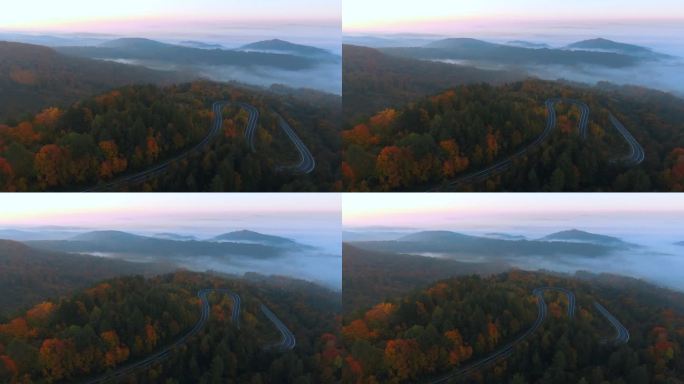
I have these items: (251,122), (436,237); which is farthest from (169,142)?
(436,237)

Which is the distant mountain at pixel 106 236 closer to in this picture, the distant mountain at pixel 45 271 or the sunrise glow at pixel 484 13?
the distant mountain at pixel 45 271

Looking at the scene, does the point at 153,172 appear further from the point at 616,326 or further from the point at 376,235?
the point at 616,326

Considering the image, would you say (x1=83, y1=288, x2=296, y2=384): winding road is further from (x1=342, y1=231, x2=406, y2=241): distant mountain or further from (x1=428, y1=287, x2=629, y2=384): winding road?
(x1=428, y1=287, x2=629, y2=384): winding road

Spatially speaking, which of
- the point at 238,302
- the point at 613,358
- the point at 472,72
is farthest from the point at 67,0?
the point at 613,358

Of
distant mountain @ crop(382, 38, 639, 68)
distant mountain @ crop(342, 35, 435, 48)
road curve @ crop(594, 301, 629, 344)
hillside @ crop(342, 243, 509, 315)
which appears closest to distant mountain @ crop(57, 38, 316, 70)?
distant mountain @ crop(342, 35, 435, 48)

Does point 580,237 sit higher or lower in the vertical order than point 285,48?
lower

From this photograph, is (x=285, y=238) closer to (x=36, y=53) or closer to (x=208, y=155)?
(x=208, y=155)
